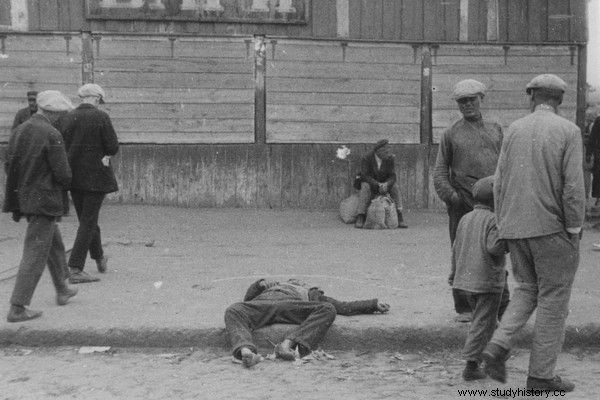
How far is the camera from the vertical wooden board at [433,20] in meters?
13.9

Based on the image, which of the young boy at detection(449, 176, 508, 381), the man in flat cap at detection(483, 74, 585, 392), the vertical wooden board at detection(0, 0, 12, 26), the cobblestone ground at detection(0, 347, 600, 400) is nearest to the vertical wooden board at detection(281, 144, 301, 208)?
the vertical wooden board at detection(0, 0, 12, 26)

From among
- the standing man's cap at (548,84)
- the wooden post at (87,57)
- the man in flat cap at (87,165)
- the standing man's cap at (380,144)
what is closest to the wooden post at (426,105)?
the standing man's cap at (380,144)

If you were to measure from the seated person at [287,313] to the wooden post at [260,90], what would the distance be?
7.13m

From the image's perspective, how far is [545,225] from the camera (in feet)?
16.9

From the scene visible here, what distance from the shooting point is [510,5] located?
14062 mm

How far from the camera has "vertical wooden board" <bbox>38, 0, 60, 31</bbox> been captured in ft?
43.5

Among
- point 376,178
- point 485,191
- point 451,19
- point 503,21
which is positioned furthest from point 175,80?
point 485,191

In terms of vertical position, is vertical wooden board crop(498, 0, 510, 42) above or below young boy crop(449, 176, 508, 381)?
above

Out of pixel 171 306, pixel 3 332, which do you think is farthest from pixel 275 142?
pixel 3 332

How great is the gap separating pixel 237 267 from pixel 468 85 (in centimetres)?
337

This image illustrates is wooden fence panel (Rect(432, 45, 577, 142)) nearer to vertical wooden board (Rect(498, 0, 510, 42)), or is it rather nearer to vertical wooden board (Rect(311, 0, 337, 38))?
vertical wooden board (Rect(498, 0, 510, 42))

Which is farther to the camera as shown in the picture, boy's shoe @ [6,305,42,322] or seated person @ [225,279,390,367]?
boy's shoe @ [6,305,42,322]

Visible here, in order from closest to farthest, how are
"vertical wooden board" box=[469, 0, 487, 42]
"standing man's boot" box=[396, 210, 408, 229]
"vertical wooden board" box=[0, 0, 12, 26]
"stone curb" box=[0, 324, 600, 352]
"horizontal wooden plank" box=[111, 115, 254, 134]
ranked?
"stone curb" box=[0, 324, 600, 352] → "standing man's boot" box=[396, 210, 408, 229] → "vertical wooden board" box=[0, 0, 12, 26] → "horizontal wooden plank" box=[111, 115, 254, 134] → "vertical wooden board" box=[469, 0, 487, 42]

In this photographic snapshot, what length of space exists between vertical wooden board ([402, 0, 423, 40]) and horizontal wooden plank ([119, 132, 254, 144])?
280 centimetres
